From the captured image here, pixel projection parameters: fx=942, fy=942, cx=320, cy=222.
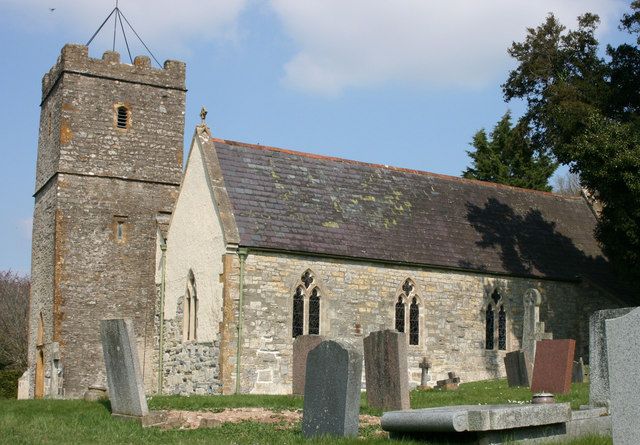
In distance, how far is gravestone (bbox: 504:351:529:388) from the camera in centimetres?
2145

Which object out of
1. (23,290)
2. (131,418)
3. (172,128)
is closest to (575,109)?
(172,128)

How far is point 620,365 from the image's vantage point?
854 cm

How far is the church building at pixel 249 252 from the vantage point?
2553 centimetres

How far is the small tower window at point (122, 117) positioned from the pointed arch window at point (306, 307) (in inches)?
429

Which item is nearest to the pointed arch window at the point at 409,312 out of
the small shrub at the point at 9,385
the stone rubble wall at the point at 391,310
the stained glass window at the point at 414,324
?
the stained glass window at the point at 414,324

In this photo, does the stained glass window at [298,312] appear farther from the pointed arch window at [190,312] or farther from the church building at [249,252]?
the pointed arch window at [190,312]

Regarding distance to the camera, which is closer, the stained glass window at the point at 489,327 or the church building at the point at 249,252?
the church building at the point at 249,252

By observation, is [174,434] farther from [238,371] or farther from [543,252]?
[543,252]

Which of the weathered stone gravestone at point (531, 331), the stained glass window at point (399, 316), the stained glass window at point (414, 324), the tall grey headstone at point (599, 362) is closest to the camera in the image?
the tall grey headstone at point (599, 362)

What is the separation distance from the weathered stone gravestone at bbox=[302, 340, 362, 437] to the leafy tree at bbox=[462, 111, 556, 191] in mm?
35033

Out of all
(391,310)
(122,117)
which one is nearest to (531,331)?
(391,310)

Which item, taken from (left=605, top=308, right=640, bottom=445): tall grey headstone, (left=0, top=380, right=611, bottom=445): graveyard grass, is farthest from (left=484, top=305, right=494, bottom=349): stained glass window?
(left=605, top=308, right=640, bottom=445): tall grey headstone

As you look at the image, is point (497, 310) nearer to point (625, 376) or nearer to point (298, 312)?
point (298, 312)

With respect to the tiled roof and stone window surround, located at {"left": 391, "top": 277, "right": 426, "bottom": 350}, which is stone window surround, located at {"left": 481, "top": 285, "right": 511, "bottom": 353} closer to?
the tiled roof
